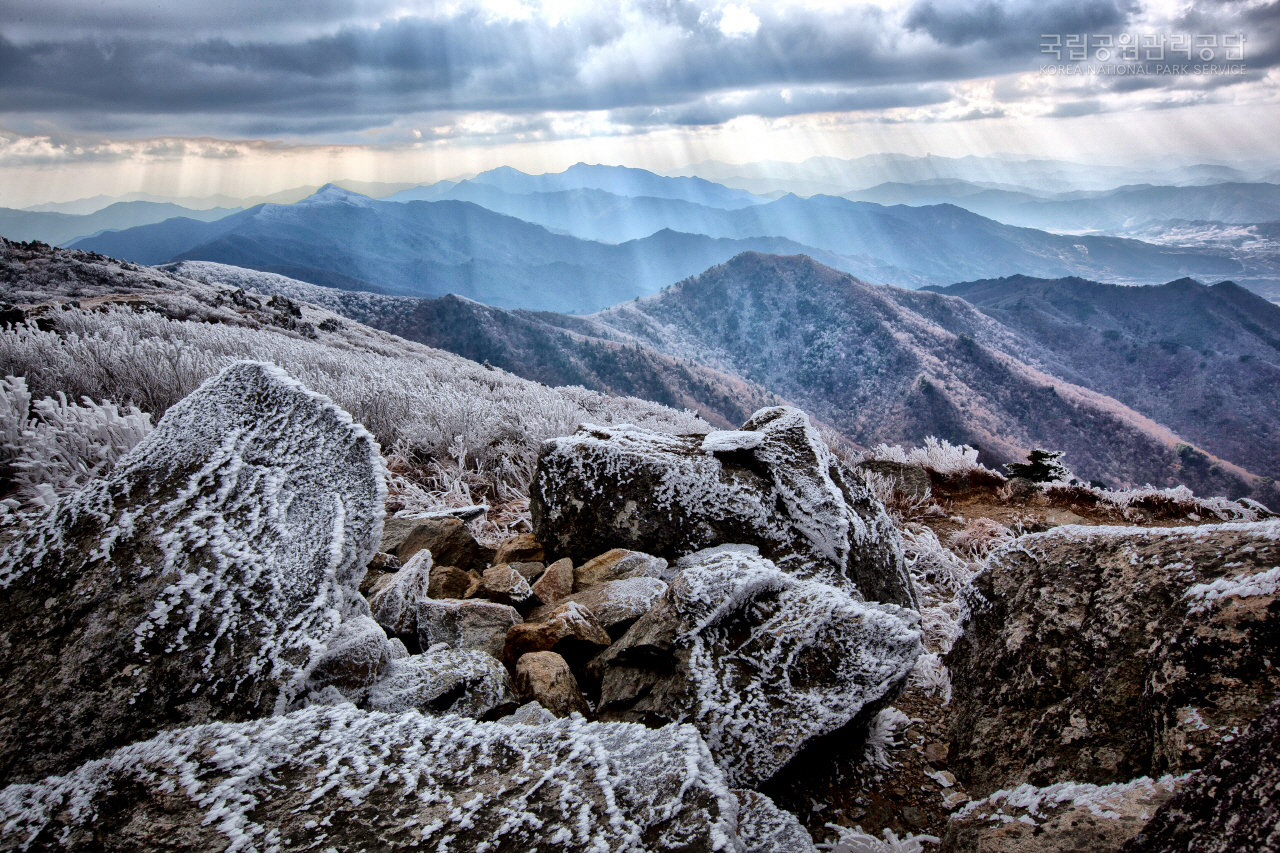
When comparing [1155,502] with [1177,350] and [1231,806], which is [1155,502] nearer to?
[1231,806]

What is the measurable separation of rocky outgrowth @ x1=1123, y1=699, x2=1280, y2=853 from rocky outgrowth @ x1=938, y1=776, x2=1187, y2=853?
0.08 metres

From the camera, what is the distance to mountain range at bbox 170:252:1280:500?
79.2 meters

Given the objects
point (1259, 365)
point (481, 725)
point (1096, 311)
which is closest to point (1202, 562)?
point (481, 725)

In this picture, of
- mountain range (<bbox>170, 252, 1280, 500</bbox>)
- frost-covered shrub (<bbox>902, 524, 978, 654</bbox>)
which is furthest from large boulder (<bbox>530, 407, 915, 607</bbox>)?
mountain range (<bbox>170, 252, 1280, 500</bbox>)

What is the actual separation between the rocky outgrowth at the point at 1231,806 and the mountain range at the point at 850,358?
153 feet

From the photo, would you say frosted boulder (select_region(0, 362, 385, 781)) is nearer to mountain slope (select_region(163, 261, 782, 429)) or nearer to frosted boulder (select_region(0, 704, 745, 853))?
frosted boulder (select_region(0, 704, 745, 853))

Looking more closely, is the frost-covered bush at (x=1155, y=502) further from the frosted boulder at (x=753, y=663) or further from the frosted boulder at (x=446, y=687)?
the frosted boulder at (x=446, y=687)

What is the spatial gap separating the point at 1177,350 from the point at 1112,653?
555 ft

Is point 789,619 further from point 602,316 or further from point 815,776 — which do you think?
point 602,316

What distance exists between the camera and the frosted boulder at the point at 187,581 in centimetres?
136

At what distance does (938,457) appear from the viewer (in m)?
5.95

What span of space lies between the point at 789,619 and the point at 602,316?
130 meters

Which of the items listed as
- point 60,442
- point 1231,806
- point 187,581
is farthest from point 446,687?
point 60,442

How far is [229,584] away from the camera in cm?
158
